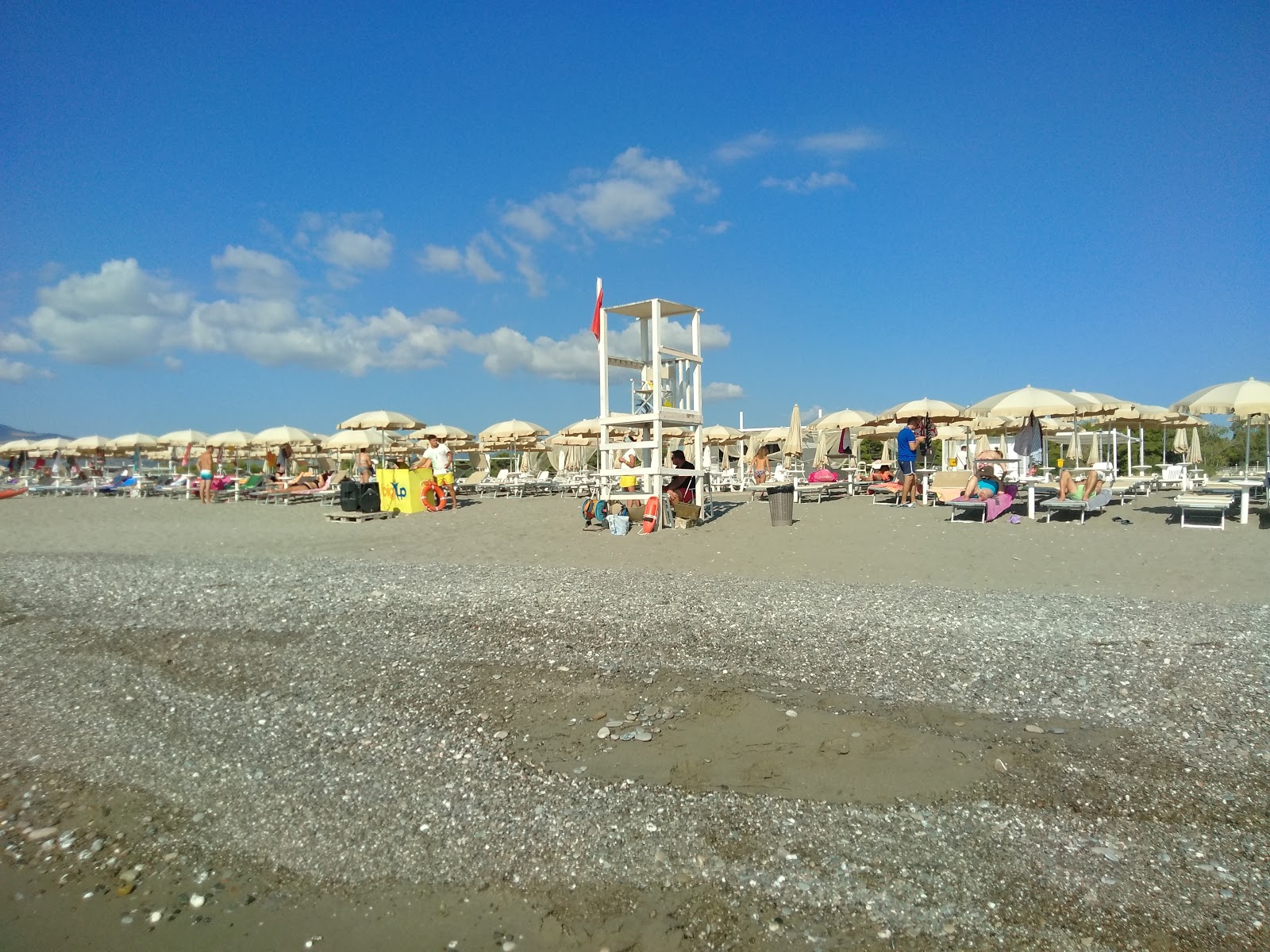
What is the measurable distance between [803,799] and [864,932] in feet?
2.64

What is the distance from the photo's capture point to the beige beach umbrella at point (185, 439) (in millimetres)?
27969

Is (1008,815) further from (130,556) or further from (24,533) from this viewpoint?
(24,533)

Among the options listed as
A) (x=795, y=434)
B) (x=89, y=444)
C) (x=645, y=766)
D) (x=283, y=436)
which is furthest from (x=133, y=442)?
(x=645, y=766)

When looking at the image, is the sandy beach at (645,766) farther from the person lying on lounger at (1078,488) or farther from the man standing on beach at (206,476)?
the man standing on beach at (206,476)

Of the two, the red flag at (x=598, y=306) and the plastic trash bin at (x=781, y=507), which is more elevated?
the red flag at (x=598, y=306)

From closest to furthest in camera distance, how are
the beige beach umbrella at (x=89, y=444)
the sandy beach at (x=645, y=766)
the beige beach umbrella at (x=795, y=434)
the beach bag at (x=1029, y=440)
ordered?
the sandy beach at (x=645, y=766)
the beach bag at (x=1029, y=440)
the beige beach umbrella at (x=795, y=434)
the beige beach umbrella at (x=89, y=444)

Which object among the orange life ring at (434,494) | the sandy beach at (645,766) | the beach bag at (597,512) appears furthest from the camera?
the orange life ring at (434,494)

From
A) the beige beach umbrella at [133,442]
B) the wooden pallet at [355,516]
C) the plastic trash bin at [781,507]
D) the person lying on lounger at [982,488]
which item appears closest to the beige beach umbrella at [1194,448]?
the person lying on lounger at [982,488]

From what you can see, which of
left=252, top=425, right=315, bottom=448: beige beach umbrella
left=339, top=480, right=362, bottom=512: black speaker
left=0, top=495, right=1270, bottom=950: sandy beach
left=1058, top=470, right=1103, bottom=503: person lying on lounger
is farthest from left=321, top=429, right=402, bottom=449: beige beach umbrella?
left=1058, top=470, right=1103, bottom=503: person lying on lounger

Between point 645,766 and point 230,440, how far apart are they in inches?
1086

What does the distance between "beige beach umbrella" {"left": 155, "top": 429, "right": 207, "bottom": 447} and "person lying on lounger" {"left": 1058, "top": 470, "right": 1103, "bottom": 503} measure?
26.5 m

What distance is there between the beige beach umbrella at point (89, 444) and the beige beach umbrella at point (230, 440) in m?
6.40

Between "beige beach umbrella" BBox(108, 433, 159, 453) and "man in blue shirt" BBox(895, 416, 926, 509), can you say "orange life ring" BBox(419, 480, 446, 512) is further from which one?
"beige beach umbrella" BBox(108, 433, 159, 453)

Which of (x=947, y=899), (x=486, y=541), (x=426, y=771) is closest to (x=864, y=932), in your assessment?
(x=947, y=899)
